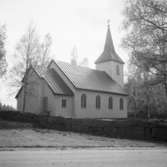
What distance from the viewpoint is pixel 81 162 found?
10.4 m

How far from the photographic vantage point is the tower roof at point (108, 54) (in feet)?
151

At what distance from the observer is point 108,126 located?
78.4 ft

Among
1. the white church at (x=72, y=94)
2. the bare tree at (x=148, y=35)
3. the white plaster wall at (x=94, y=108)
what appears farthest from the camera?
the white plaster wall at (x=94, y=108)

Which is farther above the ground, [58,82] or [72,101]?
[58,82]

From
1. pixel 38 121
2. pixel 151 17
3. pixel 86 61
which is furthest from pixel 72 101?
pixel 86 61

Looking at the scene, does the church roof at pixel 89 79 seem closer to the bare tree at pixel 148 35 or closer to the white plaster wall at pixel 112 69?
the white plaster wall at pixel 112 69

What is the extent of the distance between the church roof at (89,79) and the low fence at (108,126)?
9335 mm

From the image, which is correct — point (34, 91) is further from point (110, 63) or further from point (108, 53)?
point (108, 53)

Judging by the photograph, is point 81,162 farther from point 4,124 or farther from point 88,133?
point 4,124

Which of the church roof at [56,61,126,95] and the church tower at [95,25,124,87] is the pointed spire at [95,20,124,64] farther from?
the church roof at [56,61,126,95]

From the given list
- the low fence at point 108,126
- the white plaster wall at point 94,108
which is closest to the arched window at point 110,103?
the white plaster wall at point 94,108

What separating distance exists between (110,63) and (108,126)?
22994mm

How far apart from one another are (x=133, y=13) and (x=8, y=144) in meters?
15.3

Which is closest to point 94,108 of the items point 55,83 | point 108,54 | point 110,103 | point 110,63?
point 110,103
